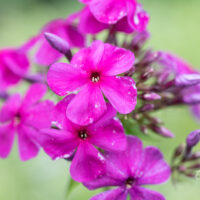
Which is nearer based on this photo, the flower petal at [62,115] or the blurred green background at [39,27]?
the flower petal at [62,115]

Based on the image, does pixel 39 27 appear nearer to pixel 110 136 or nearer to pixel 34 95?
pixel 34 95

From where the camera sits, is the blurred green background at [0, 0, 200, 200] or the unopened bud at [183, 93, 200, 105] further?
the blurred green background at [0, 0, 200, 200]

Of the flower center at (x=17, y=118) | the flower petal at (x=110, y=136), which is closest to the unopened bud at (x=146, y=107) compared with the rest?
the flower petal at (x=110, y=136)

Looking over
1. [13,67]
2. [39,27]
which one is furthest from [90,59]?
[39,27]

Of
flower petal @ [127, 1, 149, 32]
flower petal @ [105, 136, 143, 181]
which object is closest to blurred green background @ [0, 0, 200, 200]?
flower petal @ [105, 136, 143, 181]

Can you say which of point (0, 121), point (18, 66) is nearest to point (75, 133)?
point (0, 121)

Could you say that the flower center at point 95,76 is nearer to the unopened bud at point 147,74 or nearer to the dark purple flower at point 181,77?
the unopened bud at point 147,74

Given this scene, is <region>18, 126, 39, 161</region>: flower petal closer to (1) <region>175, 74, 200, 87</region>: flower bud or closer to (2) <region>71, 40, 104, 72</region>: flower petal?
(2) <region>71, 40, 104, 72</region>: flower petal
